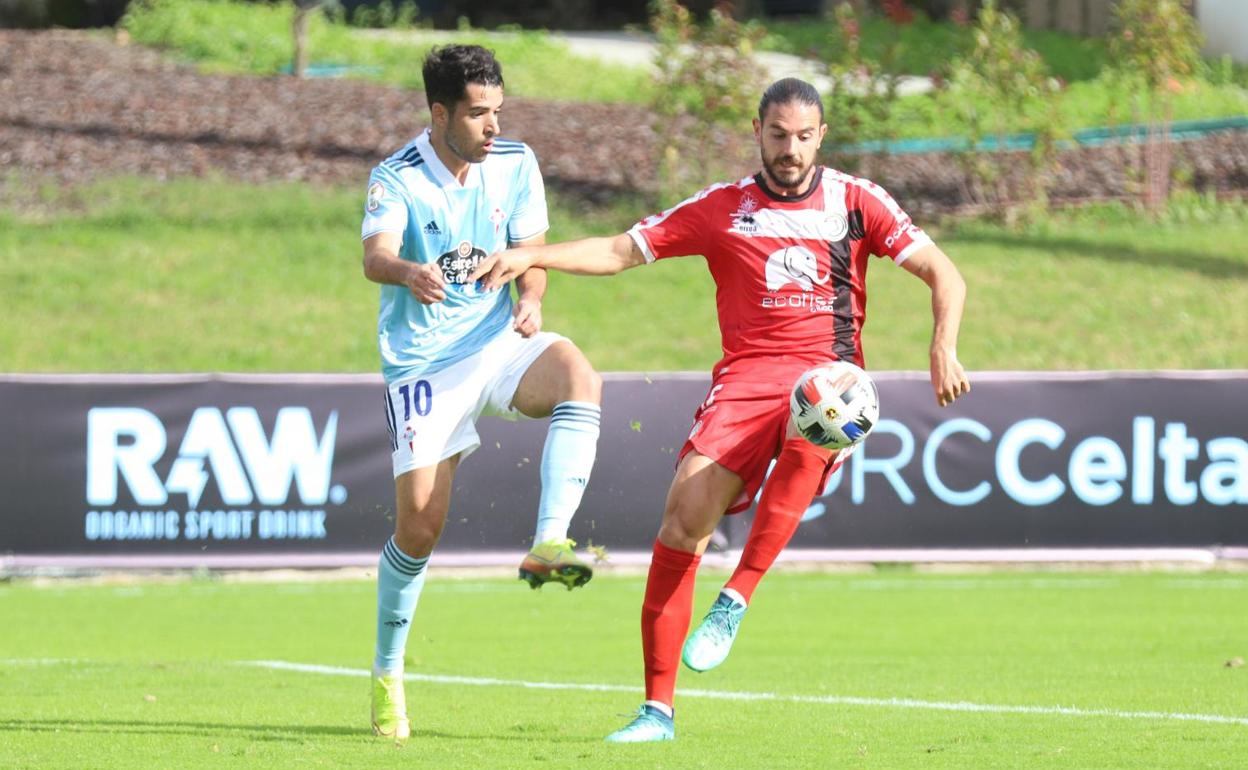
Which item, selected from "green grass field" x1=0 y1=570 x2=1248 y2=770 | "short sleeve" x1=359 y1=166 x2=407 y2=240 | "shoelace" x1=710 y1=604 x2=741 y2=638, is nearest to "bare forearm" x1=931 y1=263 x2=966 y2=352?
"shoelace" x1=710 y1=604 x2=741 y2=638

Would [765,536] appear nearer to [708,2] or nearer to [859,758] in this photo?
[859,758]

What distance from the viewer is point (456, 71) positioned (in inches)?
270

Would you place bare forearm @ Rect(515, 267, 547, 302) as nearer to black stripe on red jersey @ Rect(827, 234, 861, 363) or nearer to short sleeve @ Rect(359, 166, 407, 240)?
short sleeve @ Rect(359, 166, 407, 240)

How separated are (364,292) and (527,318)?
542 inches

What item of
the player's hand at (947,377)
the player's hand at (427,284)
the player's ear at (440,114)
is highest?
the player's ear at (440,114)

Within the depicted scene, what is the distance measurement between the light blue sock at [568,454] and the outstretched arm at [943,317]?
1230mm

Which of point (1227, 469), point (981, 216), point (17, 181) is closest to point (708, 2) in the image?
point (981, 216)

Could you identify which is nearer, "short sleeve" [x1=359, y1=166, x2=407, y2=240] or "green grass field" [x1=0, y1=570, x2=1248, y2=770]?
"green grass field" [x1=0, y1=570, x2=1248, y2=770]

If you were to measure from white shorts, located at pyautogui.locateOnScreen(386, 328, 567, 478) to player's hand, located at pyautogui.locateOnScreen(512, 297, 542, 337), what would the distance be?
246mm

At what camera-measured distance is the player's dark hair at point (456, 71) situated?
6855 mm

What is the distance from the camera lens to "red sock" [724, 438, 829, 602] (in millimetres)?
6785

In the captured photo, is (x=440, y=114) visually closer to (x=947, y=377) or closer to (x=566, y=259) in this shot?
(x=566, y=259)

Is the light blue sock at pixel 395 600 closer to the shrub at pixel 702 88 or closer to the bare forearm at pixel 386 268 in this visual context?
the bare forearm at pixel 386 268

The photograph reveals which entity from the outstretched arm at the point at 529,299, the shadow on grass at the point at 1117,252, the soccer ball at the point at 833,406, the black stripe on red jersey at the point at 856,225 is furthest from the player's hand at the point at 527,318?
the shadow on grass at the point at 1117,252
